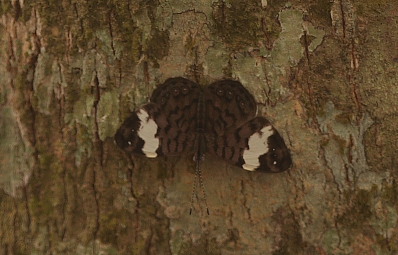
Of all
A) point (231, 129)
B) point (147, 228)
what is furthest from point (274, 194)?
point (147, 228)

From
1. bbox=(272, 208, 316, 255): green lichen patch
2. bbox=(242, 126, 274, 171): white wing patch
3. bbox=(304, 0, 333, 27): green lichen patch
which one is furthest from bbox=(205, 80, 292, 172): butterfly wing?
bbox=(304, 0, 333, 27): green lichen patch

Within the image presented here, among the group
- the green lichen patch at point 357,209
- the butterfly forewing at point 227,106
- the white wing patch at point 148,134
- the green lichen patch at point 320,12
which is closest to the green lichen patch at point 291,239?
the green lichen patch at point 357,209

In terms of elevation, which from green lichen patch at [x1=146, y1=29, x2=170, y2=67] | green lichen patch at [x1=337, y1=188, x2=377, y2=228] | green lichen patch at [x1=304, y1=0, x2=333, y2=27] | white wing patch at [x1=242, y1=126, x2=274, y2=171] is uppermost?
green lichen patch at [x1=304, y1=0, x2=333, y2=27]

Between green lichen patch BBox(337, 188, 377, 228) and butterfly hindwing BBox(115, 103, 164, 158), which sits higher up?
butterfly hindwing BBox(115, 103, 164, 158)

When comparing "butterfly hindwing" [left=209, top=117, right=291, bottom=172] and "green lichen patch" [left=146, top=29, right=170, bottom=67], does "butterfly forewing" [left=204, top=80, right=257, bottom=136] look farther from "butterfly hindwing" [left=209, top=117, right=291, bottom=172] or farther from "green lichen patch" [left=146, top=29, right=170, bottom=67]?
"green lichen patch" [left=146, top=29, right=170, bottom=67]

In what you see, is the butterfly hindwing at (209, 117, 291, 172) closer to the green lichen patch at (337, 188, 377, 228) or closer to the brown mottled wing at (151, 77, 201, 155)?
the brown mottled wing at (151, 77, 201, 155)

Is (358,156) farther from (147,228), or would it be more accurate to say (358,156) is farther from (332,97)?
(147,228)

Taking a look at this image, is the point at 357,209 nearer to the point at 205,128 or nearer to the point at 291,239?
the point at 291,239

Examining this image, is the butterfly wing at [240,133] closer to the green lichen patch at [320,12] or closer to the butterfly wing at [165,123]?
the butterfly wing at [165,123]
